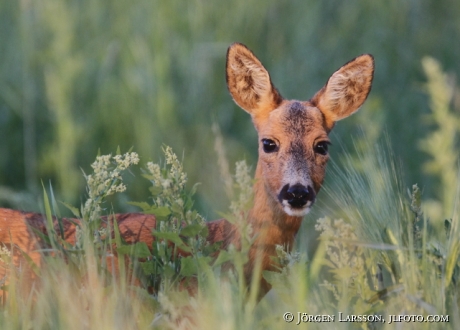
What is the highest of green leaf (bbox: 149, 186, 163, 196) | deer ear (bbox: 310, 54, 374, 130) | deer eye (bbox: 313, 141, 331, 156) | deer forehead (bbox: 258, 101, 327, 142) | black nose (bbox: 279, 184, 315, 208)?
deer ear (bbox: 310, 54, 374, 130)

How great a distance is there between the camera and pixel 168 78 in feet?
25.4

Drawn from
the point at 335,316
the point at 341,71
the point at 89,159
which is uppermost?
the point at 341,71

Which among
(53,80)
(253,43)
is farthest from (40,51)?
(253,43)

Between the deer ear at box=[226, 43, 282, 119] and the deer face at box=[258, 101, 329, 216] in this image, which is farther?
the deer ear at box=[226, 43, 282, 119]

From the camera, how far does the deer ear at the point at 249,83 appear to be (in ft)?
17.3

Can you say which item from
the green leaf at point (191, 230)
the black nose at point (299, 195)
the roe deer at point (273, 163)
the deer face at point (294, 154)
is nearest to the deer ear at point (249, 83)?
the roe deer at point (273, 163)

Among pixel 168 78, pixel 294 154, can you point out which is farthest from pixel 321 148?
pixel 168 78

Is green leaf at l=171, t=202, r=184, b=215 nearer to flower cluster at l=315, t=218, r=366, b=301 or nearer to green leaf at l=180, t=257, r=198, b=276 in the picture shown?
green leaf at l=180, t=257, r=198, b=276

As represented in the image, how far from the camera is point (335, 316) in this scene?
3.56 metres

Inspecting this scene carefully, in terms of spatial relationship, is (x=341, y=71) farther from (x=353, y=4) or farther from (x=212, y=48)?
(x=353, y=4)

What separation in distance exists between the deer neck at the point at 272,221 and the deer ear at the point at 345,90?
2.24ft

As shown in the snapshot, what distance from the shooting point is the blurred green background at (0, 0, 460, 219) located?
24.0 ft

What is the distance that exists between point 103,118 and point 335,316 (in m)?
4.54

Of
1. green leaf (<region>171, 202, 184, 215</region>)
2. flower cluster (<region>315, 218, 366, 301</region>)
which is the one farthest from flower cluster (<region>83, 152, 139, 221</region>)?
flower cluster (<region>315, 218, 366, 301</region>)
